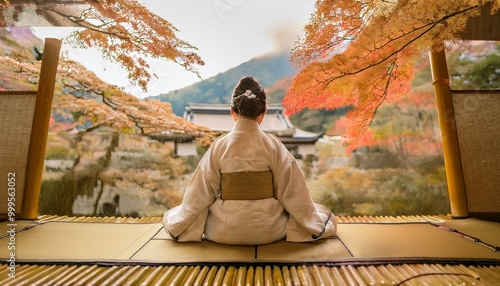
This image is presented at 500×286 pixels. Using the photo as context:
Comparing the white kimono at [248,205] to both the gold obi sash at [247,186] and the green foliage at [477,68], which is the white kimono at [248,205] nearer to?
the gold obi sash at [247,186]

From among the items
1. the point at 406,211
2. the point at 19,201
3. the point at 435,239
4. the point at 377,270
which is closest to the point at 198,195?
the point at 377,270

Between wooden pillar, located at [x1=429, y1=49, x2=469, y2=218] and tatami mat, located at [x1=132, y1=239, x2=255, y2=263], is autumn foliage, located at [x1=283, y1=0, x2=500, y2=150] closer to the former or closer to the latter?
wooden pillar, located at [x1=429, y1=49, x2=469, y2=218]

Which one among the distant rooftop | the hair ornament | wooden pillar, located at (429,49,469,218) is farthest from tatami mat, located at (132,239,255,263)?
the distant rooftop

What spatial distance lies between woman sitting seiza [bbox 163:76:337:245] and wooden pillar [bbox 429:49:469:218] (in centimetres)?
153

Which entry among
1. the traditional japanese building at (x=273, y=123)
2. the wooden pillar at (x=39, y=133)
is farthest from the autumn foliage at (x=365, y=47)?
the wooden pillar at (x=39, y=133)

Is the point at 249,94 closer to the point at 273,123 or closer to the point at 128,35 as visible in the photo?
the point at 128,35

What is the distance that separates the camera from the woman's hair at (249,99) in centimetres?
203

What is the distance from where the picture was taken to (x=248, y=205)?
193 centimetres

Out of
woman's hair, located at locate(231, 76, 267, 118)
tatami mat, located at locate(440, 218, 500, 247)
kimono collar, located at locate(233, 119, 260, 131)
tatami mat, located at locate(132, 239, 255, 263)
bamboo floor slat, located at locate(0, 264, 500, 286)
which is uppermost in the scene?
woman's hair, located at locate(231, 76, 267, 118)

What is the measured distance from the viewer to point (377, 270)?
1.54 meters

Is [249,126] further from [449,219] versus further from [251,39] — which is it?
[251,39]

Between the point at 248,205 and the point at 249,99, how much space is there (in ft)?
2.41

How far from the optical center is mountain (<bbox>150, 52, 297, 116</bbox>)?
430cm

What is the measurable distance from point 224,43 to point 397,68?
7.82ft
